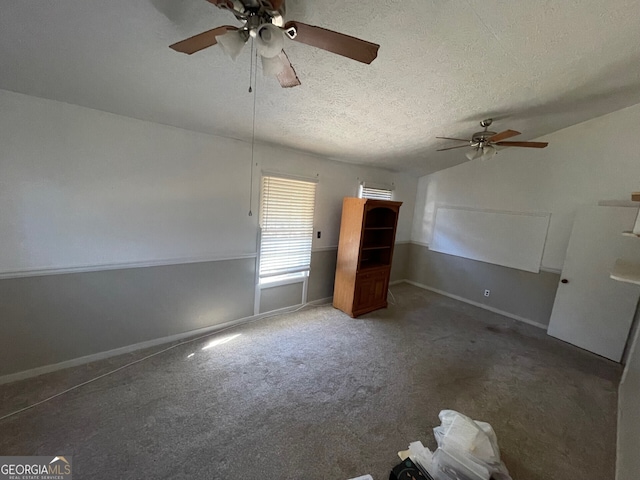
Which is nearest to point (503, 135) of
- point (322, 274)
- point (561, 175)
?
point (561, 175)

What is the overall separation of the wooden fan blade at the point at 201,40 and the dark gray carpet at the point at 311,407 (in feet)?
7.77

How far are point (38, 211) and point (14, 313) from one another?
864mm

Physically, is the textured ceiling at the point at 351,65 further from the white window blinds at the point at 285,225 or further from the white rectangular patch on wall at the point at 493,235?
the white rectangular patch on wall at the point at 493,235

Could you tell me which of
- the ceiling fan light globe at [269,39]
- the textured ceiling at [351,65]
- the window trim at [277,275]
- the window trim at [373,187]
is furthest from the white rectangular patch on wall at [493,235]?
the ceiling fan light globe at [269,39]

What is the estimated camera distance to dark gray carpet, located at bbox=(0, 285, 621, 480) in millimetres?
1635

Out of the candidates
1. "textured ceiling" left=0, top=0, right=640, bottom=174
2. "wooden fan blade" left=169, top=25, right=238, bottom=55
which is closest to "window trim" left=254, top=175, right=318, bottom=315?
"textured ceiling" left=0, top=0, right=640, bottom=174

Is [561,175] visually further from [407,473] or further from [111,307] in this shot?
[111,307]

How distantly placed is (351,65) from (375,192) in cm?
307

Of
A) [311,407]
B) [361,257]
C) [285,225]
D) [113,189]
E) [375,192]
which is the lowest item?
[311,407]

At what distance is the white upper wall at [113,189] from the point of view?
78.2 inches

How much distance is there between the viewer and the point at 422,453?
167 centimetres

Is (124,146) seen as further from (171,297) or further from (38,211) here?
(171,297)

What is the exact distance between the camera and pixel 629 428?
5.95 feet

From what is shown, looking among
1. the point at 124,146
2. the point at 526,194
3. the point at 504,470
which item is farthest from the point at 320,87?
the point at 526,194
